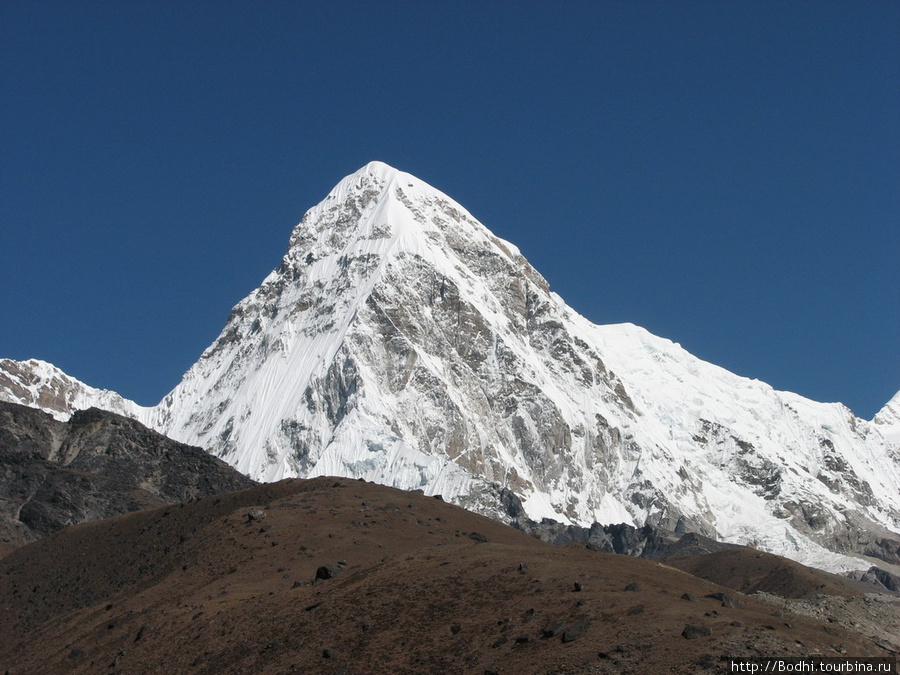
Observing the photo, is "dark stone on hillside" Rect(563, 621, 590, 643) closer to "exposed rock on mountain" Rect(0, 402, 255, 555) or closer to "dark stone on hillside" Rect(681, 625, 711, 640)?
"dark stone on hillside" Rect(681, 625, 711, 640)

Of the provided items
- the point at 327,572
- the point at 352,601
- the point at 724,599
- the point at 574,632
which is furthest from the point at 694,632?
the point at 327,572

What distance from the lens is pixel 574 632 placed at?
193ft

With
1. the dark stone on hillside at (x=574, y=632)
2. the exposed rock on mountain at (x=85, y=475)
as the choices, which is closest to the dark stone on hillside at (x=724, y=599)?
the dark stone on hillside at (x=574, y=632)

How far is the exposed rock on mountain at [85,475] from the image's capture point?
16738cm

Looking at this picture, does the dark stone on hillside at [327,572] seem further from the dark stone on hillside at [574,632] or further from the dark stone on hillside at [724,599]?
the dark stone on hillside at [574,632]

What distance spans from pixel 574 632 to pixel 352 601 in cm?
1868

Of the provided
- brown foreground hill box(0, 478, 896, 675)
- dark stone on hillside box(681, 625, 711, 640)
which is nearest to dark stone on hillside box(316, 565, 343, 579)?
brown foreground hill box(0, 478, 896, 675)

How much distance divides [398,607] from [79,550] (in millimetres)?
56226

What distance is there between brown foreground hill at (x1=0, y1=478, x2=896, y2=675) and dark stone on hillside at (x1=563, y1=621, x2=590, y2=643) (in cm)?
6

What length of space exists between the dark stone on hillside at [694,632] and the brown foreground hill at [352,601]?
10 cm

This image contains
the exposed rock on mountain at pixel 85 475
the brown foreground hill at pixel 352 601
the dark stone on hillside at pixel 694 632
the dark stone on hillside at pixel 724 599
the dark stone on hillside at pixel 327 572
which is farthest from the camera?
the exposed rock on mountain at pixel 85 475

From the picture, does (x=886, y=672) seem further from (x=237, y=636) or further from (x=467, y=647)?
(x=237, y=636)

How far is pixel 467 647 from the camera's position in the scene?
62500 millimetres

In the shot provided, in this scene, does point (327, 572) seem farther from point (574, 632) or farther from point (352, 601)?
point (574, 632)
